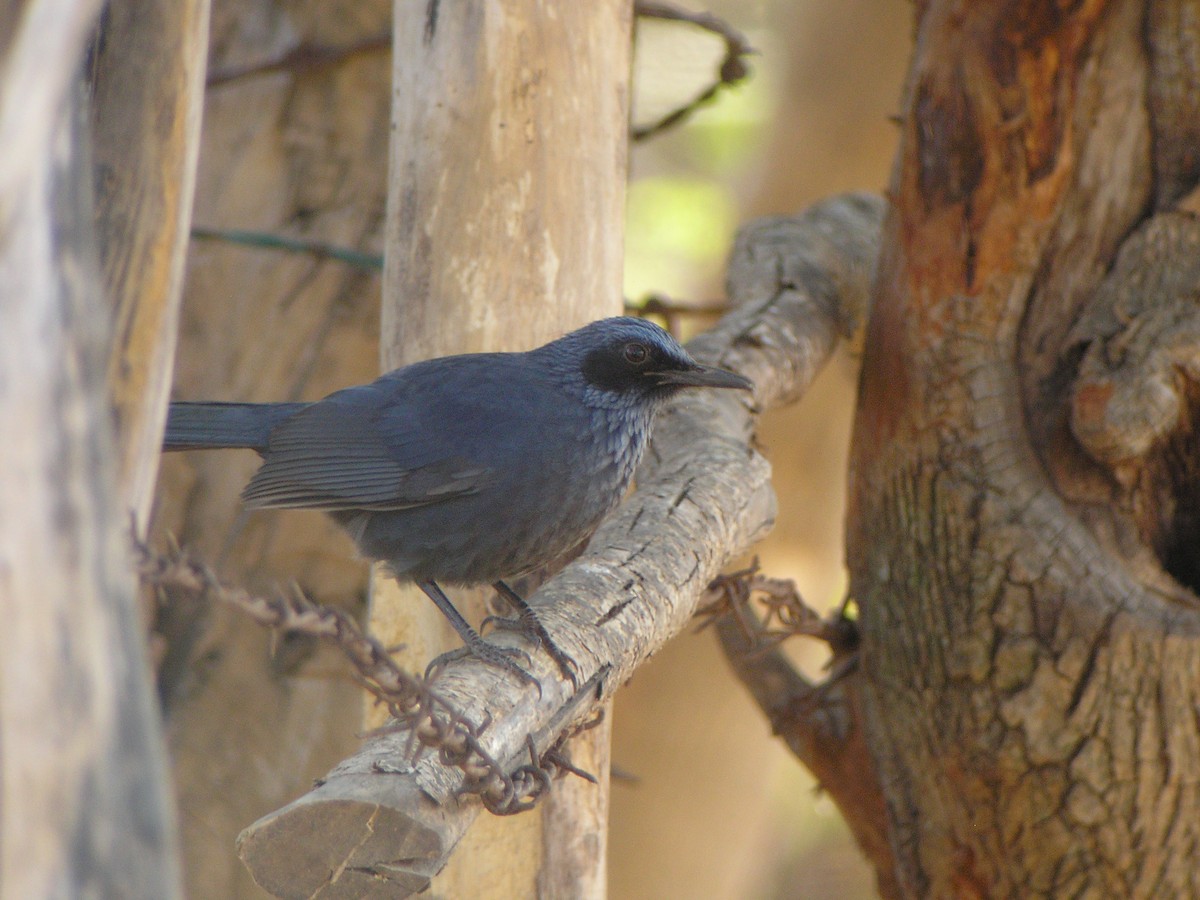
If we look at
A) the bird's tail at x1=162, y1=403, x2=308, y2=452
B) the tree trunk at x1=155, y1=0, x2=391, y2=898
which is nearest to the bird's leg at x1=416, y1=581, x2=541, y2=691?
the bird's tail at x1=162, y1=403, x2=308, y2=452

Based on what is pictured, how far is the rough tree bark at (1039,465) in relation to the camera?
312cm

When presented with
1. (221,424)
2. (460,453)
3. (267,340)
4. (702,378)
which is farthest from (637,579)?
(267,340)

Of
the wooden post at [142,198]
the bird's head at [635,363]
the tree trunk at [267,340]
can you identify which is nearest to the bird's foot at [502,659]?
the wooden post at [142,198]

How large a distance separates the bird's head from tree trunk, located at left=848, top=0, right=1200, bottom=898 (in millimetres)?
651

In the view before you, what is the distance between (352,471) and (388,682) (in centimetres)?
178

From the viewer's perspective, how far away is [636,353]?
345 centimetres

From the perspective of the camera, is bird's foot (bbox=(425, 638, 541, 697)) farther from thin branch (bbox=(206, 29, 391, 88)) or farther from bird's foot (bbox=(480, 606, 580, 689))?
thin branch (bbox=(206, 29, 391, 88))

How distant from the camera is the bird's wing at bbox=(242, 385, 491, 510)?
127 inches

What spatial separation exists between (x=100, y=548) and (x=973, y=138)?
3.08 meters

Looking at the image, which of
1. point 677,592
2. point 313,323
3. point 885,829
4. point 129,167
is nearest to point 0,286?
point 129,167

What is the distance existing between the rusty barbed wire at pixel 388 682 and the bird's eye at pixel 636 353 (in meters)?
1.47

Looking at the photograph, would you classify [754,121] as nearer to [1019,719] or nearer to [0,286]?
[1019,719]

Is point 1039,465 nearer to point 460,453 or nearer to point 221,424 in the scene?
point 460,453

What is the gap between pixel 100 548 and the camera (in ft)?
3.38
